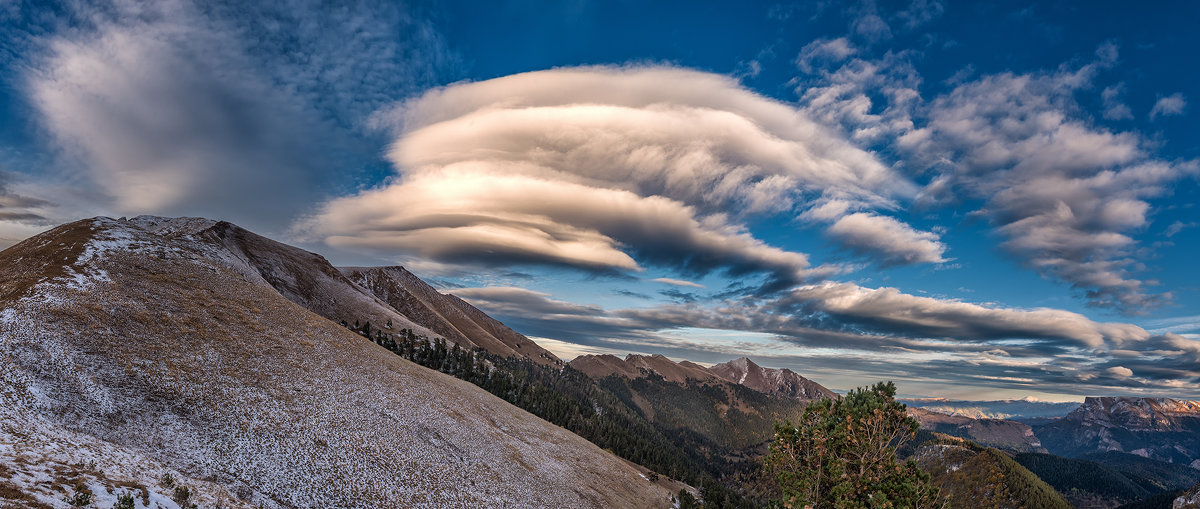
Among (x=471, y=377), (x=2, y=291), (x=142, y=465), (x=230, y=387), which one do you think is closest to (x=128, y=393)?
(x=230, y=387)

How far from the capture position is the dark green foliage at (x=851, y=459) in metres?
27.7

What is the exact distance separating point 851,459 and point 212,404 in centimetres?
5814

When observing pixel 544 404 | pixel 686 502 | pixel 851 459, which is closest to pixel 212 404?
pixel 851 459

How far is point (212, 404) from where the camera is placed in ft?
153

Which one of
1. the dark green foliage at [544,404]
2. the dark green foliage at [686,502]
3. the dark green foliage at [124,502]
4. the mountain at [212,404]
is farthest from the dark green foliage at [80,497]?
the dark green foliage at [544,404]

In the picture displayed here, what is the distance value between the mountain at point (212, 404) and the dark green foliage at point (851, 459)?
37773 millimetres

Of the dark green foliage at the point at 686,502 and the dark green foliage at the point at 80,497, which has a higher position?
the dark green foliage at the point at 80,497

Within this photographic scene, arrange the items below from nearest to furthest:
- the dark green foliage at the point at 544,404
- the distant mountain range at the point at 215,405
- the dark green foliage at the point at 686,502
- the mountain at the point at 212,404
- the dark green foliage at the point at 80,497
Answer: the dark green foliage at the point at 80,497 < the distant mountain range at the point at 215,405 < the mountain at the point at 212,404 < the dark green foliage at the point at 686,502 < the dark green foliage at the point at 544,404

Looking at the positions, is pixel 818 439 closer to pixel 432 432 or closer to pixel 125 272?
pixel 432 432

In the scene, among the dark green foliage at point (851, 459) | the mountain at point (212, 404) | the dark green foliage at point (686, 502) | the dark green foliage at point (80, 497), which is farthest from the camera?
the dark green foliage at point (686, 502)

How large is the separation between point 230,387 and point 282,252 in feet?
579

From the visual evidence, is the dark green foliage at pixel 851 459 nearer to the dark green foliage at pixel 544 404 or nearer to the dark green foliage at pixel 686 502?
the dark green foliage at pixel 686 502

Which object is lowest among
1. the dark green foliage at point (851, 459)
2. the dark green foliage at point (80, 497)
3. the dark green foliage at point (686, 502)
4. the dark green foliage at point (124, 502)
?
the dark green foliage at point (686, 502)

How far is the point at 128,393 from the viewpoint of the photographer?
42906 mm
